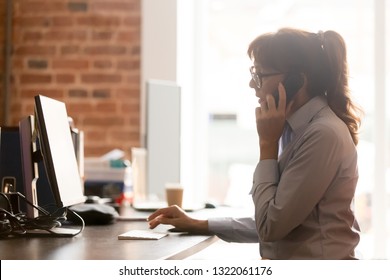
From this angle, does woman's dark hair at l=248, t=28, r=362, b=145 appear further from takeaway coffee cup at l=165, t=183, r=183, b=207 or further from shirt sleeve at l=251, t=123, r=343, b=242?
takeaway coffee cup at l=165, t=183, r=183, b=207

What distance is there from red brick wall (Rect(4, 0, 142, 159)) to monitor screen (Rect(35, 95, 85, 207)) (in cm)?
182

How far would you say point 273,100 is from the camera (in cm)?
165

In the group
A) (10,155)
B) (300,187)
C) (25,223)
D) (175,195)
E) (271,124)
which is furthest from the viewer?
(175,195)

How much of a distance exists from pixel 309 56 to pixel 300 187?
342mm

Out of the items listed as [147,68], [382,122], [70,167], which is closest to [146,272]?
[70,167]

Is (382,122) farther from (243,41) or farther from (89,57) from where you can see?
(89,57)

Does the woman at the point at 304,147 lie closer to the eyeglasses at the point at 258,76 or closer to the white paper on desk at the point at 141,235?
the eyeglasses at the point at 258,76

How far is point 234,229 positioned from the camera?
1.91m

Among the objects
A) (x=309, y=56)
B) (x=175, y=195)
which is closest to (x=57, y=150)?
(x=309, y=56)

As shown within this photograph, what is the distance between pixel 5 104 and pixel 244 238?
2293 millimetres

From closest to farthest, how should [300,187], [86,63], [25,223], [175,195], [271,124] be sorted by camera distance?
[300,187] → [271,124] → [25,223] → [175,195] → [86,63]

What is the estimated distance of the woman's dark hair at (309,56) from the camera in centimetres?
163

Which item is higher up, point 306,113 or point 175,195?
point 306,113

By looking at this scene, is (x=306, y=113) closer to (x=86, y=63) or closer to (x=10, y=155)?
(x=10, y=155)
